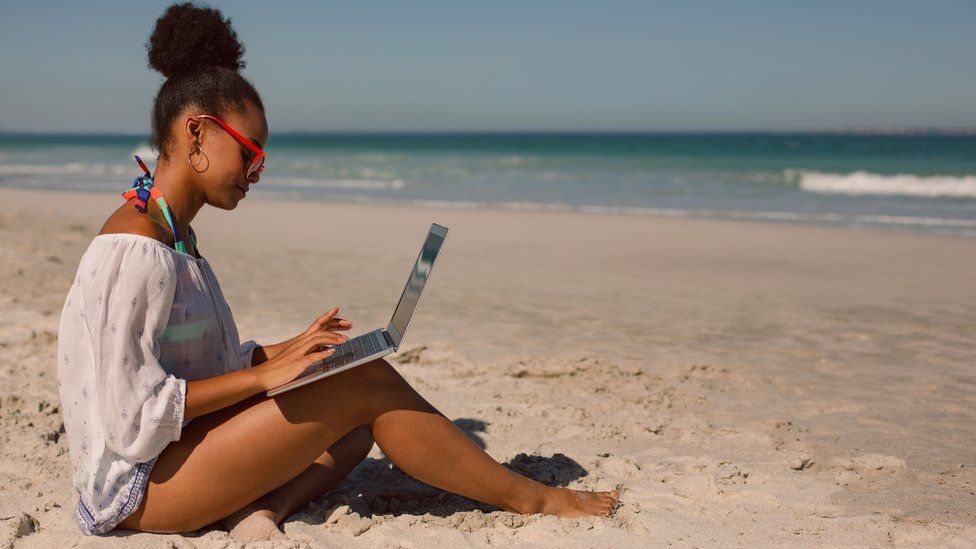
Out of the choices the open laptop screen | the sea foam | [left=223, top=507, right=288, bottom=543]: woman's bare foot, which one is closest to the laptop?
the open laptop screen

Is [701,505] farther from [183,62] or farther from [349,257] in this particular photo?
[349,257]

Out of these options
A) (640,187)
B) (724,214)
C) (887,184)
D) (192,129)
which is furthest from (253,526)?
(887,184)

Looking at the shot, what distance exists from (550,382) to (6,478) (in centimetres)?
255

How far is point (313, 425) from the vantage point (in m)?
2.38

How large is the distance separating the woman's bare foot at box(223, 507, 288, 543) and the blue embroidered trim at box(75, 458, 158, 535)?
0.32 meters

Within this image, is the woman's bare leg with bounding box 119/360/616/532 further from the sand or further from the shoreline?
the shoreline

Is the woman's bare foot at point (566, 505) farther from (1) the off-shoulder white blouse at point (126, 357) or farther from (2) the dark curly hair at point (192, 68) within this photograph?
(2) the dark curly hair at point (192, 68)

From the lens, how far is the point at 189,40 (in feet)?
7.77

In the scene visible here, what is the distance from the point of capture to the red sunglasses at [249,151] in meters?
2.33

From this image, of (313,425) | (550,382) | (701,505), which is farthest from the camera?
(550,382)

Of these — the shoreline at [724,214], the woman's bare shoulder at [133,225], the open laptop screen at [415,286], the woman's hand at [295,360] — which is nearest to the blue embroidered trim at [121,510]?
Answer: the woman's hand at [295,360]

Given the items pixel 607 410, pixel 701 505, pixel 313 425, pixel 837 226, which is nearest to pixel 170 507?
pixel 313 425

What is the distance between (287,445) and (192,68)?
3.54 feet

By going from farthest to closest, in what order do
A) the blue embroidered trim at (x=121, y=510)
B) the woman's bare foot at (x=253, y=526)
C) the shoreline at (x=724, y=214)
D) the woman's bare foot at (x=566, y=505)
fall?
the shoreline at (x=724, y=214)
the woman's bare foot at (x=566, y=505)
the woman's bare foot at (x=253, y=526)
the blue embroidered trim at (x=121, y=510)
